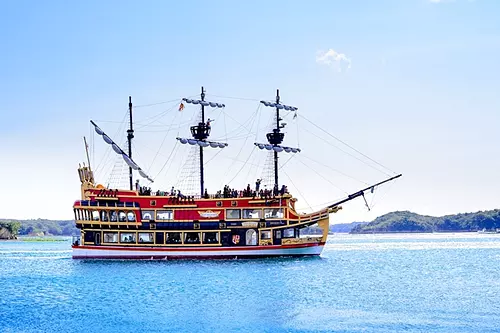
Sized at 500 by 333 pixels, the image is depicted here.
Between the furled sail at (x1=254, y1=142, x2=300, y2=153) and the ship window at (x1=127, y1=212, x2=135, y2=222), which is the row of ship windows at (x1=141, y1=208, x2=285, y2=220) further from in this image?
the furled sail at (x1=254, y1=142, x2=300, y2=153)

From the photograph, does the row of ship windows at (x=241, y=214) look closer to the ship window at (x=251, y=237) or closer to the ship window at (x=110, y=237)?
the ship window at (x=251, y=237)

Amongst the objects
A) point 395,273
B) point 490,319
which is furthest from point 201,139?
point 490,319

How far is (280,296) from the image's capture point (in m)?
42.6

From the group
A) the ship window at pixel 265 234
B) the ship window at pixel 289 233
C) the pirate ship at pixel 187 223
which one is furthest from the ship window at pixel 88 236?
the ship window at pixel 289 233

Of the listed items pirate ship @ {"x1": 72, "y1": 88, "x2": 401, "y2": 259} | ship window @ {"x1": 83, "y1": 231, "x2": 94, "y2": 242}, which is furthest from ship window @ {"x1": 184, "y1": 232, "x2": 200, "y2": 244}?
ship window @ {"x1": 83, "y1": 231, "x2": 94, "y2": 242}

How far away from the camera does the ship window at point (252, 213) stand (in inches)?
2657

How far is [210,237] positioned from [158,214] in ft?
18.7

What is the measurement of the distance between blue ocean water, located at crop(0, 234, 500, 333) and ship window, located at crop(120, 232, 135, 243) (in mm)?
4523

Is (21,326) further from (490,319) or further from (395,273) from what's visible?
(395,273)

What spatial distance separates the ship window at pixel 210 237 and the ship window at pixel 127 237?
7.36 meters

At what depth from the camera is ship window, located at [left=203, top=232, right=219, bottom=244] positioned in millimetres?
67500

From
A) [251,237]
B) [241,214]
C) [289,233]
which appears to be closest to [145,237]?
[241,214]

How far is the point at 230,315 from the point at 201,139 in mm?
41859

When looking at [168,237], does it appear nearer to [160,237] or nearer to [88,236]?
[160,237]
